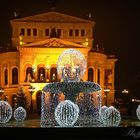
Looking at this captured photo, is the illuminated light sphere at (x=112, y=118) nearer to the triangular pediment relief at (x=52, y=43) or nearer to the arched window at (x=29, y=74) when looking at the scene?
the arched window at (x=29, y=74)

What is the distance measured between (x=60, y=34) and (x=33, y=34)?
10.8 feet

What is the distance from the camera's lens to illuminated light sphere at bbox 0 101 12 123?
28.1 metres

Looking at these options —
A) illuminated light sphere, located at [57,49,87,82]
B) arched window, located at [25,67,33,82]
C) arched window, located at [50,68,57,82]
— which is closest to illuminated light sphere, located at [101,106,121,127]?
illuminated light sphere, located at [57,49,87,82]

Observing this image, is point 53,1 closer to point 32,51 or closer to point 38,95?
point 32,51

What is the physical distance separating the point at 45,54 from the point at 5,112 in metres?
36.9

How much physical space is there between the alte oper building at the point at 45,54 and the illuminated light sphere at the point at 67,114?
38.0m

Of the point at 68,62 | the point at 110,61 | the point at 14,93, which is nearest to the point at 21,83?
the point at 14,93

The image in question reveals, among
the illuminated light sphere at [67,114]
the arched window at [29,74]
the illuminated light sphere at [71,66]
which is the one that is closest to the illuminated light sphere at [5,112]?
the illuminated light sphere at [71,66]

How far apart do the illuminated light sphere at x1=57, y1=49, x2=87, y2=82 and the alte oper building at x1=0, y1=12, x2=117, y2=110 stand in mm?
33775

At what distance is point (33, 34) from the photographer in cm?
7169

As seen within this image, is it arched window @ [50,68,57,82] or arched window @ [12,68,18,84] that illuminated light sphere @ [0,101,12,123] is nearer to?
arched window @ [50,68,57,82]

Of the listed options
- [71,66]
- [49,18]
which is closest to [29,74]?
[49,18]

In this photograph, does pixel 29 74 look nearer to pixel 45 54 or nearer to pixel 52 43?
pixel 45 54

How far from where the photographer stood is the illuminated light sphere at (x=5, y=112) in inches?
1107
